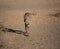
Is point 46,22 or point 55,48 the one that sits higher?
point 46,22

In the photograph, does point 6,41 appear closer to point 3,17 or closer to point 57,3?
point 3,17

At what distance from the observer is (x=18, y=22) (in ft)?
2.12

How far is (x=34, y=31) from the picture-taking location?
2.10 feet

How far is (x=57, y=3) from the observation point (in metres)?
0.64

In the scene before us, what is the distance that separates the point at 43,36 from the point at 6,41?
227mm

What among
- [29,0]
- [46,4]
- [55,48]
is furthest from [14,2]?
[55,48]

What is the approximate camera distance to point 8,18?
0.65 metres

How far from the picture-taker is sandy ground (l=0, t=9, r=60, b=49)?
2.09 feet

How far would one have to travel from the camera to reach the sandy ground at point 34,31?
0.64m

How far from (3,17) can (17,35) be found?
140 millimetres

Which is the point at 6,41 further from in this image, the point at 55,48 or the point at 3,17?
the point at 55,48

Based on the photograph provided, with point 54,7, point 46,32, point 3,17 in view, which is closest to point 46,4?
point 54,7

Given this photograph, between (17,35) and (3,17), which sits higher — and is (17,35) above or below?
below

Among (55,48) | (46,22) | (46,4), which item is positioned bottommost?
(55,48)
